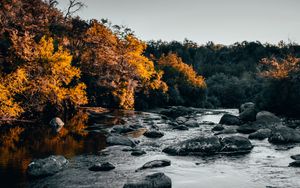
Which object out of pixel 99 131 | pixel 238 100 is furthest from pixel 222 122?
pixel 238 100

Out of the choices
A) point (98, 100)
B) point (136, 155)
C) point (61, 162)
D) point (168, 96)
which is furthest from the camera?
point (168, 96)

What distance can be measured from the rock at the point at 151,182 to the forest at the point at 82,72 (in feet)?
62.4

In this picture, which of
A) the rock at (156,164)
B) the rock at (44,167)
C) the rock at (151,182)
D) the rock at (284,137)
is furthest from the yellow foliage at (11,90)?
the rock at (284,137)

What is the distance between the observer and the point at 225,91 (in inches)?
3620

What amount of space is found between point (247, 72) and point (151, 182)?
103848 millimetres

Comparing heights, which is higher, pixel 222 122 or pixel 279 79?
pixel 279 79

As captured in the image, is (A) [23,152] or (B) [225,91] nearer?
(A) [23,152]

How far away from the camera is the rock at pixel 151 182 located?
40.7 ft

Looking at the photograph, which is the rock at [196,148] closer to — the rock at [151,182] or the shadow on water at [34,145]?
the shadow on water at [34,145]

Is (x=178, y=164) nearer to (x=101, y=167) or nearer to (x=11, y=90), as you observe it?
(x=101, y=167)

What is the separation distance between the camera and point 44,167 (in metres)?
14.9

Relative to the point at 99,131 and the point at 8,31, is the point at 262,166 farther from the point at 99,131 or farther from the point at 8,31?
the point at 8,31

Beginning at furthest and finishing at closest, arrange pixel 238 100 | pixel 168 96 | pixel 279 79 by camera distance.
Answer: pixel 238 100
pixel 168 96
pixel 279 79

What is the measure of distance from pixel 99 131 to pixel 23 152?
9852 millimetres
